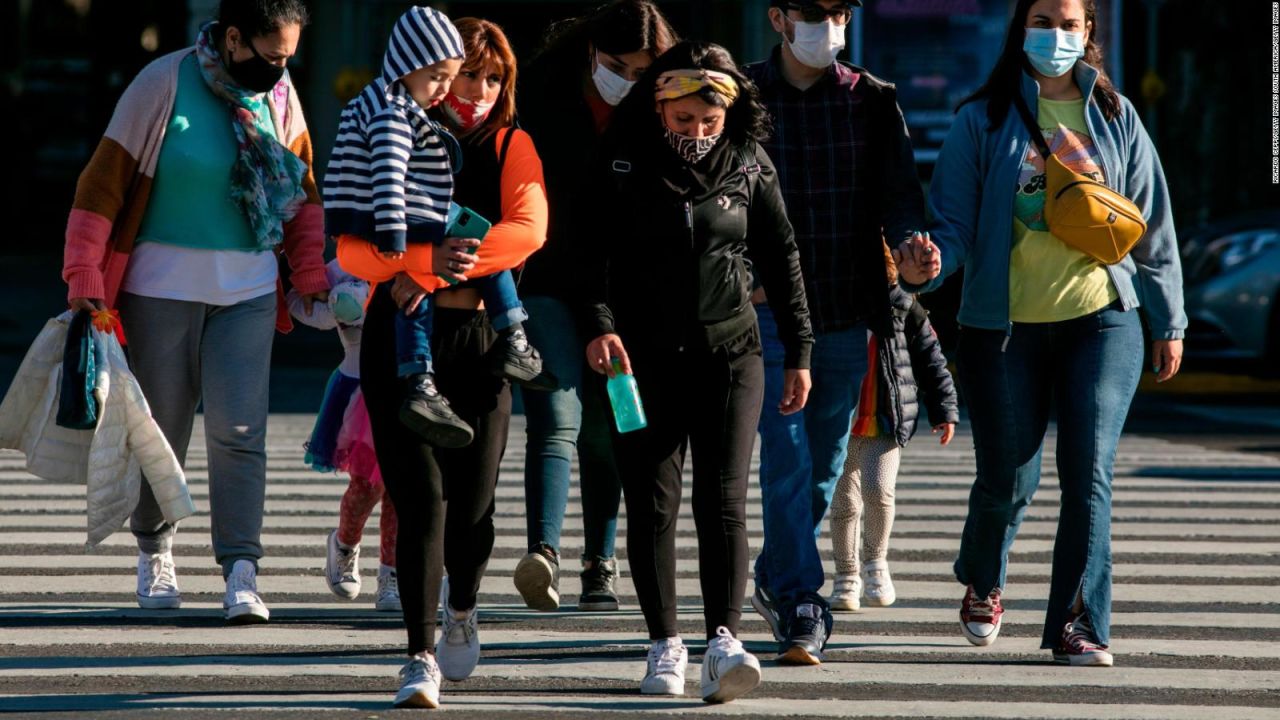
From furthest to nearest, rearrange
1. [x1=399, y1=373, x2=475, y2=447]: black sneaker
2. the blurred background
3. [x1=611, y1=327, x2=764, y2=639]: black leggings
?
the blurred background < [x1=611, y1=327, x2=764, y2=639]: black leggings < [x1=399, y1=373, x2=475, y2=447]: black sneaker

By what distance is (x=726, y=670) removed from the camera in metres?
5.20

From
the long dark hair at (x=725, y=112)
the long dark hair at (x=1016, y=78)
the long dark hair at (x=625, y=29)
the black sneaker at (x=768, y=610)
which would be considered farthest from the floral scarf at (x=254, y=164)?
the long dark hair at (x=1016, y=78)

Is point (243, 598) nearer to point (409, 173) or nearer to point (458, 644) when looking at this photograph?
point (458, 644)

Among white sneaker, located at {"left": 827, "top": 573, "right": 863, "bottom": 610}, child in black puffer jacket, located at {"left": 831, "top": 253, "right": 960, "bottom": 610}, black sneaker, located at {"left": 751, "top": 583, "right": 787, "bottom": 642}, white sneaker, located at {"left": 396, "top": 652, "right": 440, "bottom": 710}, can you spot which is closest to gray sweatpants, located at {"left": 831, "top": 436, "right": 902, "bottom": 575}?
child in black puffer jacket, located at {"left": 831, "top": 253, "right": 960, "bottom": 610}

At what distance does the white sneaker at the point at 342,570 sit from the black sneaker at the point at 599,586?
758mm

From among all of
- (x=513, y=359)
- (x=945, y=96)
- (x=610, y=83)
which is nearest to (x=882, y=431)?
(x=610, y=83)

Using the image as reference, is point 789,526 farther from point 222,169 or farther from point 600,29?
point 222,169

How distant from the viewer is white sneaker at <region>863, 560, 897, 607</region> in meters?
6.83

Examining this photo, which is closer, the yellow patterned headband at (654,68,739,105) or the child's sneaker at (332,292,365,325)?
the yellow patterned headband at (654,68,739,105)

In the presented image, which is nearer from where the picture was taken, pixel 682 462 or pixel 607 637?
pixel 682 462

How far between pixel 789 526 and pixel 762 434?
29cm

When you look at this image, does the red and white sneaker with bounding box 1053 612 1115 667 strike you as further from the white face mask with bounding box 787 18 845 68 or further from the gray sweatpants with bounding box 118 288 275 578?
the gray sweatpants with bounding box 118 288 275 578

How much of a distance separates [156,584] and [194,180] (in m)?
1.30

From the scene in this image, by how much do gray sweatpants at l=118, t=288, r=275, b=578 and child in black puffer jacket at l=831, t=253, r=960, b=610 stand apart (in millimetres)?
1898
